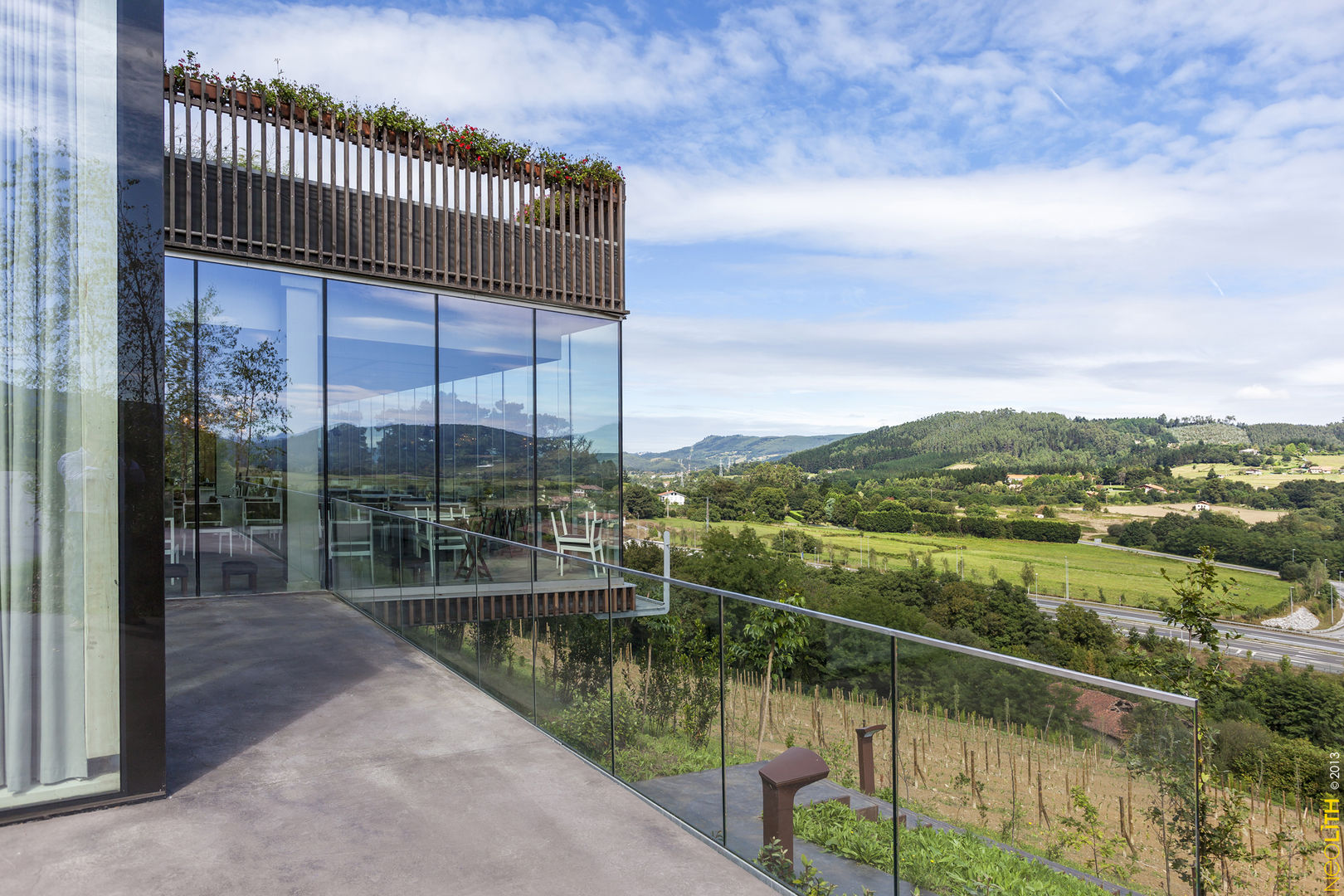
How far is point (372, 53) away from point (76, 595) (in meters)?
16.9

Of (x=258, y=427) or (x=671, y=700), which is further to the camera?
(x=258, y=427)

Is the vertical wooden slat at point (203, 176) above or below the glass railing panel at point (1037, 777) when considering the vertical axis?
above

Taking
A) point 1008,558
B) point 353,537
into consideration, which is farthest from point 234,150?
point 1008,558

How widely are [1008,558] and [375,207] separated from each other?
94866 mm

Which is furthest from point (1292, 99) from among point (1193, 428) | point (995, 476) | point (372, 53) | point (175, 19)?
point (175, 19)

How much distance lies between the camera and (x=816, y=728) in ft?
9.31

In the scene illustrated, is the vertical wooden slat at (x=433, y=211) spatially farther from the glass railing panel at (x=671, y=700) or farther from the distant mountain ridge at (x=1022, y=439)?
the distant mountain ridge at (x=1022, y=439)

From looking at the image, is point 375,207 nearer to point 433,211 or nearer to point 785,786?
point 433,211

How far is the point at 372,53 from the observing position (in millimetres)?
17219

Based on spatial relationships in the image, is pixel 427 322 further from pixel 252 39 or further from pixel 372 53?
pixel 372 53

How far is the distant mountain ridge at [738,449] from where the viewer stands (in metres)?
107

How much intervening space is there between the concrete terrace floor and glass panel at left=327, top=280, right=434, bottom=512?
427 centimetres

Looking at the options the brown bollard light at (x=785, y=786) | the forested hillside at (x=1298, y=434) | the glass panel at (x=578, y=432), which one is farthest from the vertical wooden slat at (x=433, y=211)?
the forested hillside at (x=1298, y=434)

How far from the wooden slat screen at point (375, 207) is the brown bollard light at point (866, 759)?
7.87 m
